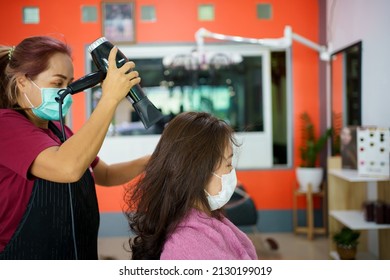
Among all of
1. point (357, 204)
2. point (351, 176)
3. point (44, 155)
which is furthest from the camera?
point (357, 204)

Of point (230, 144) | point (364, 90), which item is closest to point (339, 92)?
point (364, 90)

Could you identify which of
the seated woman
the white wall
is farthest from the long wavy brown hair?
the white wall

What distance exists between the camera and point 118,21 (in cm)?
133

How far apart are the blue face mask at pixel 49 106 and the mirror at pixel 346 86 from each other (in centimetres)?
82

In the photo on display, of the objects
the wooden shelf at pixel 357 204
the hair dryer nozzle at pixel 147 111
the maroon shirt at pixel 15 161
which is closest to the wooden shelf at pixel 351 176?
the wooden shelf at pixel 357 204

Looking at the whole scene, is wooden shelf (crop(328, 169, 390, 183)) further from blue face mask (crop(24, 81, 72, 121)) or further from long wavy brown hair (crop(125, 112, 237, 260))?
blue face mask (crop(24, 81, 72, 121))

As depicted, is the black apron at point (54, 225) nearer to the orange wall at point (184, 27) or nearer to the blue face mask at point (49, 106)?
the blue face mask at point (49, 106)

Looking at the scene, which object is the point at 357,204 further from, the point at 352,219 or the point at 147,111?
the point at 147,111

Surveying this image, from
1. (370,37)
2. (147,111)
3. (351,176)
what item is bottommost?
(351,176)

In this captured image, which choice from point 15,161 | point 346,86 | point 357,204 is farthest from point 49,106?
point 357,204

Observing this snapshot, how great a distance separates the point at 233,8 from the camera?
133 centimetres

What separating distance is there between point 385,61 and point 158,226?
2.60 ft

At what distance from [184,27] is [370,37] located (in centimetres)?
54

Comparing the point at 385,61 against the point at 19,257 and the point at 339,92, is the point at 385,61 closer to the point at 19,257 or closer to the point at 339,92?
the point at 339,92
